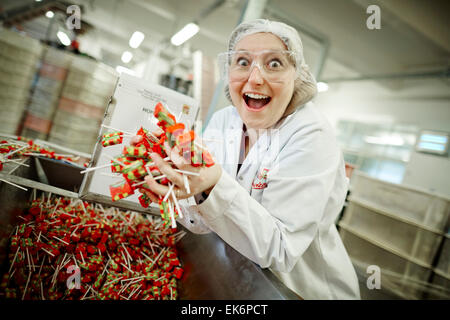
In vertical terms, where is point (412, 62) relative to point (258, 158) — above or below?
above

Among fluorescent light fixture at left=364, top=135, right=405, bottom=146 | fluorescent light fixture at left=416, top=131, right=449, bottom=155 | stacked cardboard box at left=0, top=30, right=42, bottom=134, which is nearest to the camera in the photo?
stacked cardboard box at left=0, top=30, right=42, bottom=134

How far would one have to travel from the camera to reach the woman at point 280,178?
91 centimetres

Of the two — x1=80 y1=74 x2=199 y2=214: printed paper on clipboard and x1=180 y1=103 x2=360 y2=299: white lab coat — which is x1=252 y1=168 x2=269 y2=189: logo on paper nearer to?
x1=180 y1=103 x2=360 y2=299: white lab coat

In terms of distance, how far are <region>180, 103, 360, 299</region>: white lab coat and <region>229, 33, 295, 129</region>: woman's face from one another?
0.31 feet

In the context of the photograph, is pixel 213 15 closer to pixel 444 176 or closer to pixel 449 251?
pixel 449 251

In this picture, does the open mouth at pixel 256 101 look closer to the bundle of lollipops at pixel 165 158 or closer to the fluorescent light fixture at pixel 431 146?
the bundle of lollipops at pixel 165 158

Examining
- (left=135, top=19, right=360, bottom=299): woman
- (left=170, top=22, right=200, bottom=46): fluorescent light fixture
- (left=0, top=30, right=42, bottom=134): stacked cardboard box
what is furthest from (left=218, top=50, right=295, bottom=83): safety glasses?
(left=170, top=22, right=200, bottom=46): fluorescent light fixture

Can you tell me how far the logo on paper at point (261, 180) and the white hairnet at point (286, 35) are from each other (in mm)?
494

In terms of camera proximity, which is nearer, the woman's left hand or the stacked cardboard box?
the woman's left hand

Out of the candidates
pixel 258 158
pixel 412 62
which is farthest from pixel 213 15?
pixel 258 158

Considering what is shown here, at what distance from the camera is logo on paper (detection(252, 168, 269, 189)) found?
1.18 m

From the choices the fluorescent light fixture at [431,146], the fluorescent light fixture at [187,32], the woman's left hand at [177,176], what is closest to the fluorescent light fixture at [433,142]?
the fluorescent light fixture at [431,146]

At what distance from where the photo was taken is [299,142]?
1.11m

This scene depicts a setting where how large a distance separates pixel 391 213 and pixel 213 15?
24.2 feet
